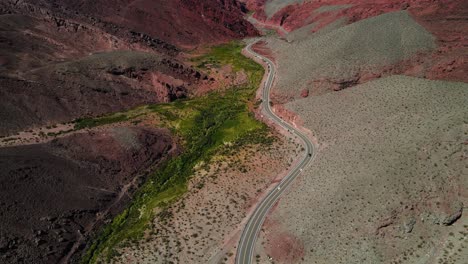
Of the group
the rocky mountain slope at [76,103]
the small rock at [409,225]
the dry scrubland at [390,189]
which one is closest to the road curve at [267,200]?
the dry scrubland at [390,189]

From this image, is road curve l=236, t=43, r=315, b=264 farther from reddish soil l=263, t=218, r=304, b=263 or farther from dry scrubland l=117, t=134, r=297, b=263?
reddish soil l=263, t=218, r=304, b=263

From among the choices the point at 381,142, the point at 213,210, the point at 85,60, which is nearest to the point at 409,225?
the point at 381,142

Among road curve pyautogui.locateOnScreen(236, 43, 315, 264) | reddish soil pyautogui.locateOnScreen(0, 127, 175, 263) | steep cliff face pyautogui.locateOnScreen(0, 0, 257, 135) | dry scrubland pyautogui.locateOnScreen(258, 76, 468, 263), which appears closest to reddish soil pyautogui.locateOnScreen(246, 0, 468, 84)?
dry scrubland pyautogui.locateOnScreen(258, 76, 468, 263)

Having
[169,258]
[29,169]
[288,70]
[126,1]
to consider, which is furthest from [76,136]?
[126,1]

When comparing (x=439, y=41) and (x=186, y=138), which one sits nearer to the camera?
(x=439, y=41)

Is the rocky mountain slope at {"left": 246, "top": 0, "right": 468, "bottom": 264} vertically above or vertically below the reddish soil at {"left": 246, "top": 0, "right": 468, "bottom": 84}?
below

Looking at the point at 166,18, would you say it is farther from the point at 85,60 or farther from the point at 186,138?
the point at 186,138
